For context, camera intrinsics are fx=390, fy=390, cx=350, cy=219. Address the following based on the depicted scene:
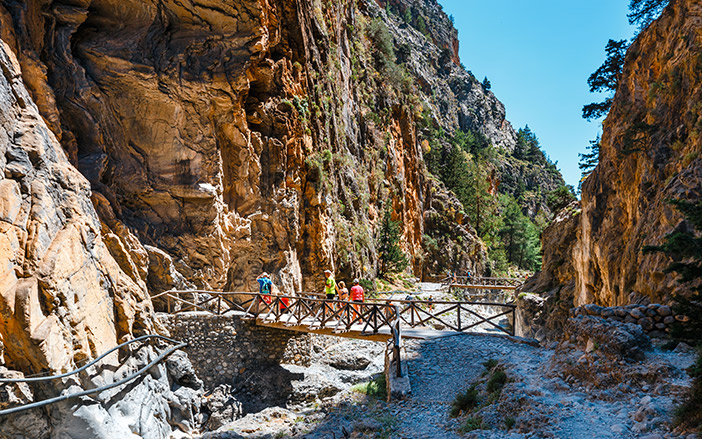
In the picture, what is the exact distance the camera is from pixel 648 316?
751 cm

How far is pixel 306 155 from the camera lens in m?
19.9

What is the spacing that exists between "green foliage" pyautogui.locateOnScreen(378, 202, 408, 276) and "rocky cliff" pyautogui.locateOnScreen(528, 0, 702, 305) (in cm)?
1471

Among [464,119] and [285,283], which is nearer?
[285,283]

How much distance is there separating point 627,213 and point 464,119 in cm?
6702

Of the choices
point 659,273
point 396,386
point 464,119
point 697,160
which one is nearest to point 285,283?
point 396,386

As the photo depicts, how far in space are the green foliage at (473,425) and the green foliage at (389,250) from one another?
22.0 meters

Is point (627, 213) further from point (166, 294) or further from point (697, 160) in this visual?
point (166, 294)

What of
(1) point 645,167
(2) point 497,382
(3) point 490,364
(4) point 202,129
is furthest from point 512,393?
(4) point 202,129

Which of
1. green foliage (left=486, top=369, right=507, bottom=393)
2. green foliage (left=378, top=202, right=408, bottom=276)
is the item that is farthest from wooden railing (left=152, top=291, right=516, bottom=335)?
green foliage (left=378, top=202, right=408, bottom=276)

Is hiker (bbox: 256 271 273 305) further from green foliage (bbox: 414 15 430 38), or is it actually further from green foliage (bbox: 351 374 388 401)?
green foliage (bbox: 414 15 430 38)

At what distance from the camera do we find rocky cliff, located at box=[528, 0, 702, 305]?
30.9 feet

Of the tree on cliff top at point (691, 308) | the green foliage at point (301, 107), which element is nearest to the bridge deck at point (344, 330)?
the tree on cliff top at point (691, 308)

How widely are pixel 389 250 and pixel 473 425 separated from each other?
905 inches

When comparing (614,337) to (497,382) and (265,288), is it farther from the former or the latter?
(265,288)
